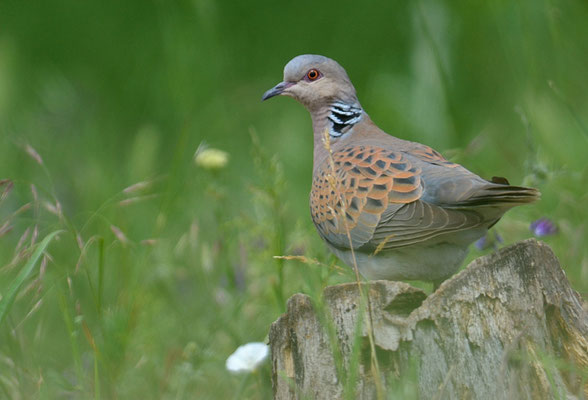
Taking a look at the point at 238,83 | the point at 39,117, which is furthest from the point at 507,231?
the point at 39,117

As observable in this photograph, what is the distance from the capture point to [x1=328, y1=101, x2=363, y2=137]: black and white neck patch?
4000mm

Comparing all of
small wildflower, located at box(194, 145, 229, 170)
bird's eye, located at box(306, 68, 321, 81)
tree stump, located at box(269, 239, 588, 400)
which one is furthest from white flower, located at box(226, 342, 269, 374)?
bird's eye, located at box(306, 68, 321, 81)

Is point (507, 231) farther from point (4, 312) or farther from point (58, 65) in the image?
point (58, 65)

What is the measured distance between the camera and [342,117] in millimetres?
4027

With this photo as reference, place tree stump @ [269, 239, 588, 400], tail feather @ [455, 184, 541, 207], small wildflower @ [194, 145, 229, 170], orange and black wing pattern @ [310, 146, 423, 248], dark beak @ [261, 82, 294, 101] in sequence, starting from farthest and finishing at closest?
dark beak @ [261, 82, 294, 101] < small wildflower @ [194, 145, 229, 170] < orange and black wing pattern @ [310, 146, 423, 248] < tail feather @ [455, 184, 541, 207] < tree stump @ [269, 239, 588, 400]

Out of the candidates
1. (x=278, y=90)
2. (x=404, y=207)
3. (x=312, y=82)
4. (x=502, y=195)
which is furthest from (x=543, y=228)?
(x=278, y=90)

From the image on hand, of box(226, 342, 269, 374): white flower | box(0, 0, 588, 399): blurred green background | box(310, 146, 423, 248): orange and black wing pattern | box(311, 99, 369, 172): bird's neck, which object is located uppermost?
box(310, 146, 423, 248): orange and black wing pattern

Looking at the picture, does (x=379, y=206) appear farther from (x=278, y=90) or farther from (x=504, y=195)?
(x=278, y=90)

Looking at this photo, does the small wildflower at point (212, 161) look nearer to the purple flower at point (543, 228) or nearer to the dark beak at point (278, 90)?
the dark beak at point (278, 90)

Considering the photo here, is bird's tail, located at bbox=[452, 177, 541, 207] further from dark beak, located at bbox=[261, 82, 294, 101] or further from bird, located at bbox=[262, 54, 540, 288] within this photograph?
dark beak, located at bbox=[261, 82, 294, 101]

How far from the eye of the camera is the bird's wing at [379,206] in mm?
3006

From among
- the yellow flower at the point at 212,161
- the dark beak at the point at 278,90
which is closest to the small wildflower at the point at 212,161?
the yellow flower at the point at 212,161

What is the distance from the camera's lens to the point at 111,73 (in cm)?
736

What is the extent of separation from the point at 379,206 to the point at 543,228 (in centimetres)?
85
